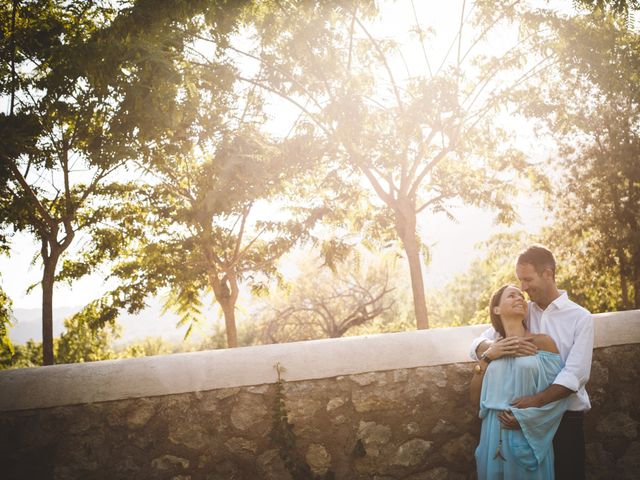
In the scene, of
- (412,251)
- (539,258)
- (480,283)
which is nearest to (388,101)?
(412,251)

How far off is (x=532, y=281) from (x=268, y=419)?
1950 millimetres

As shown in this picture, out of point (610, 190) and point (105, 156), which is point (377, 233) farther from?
point (610, 190)

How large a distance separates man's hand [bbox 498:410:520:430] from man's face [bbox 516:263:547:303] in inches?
29.4

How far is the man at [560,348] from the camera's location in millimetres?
2639

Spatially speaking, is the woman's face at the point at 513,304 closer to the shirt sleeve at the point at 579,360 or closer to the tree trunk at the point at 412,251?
the shirt sleeve at the point at 579,360

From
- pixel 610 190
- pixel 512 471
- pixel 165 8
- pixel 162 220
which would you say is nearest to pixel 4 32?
pixel 162 220

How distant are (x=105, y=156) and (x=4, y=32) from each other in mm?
3431

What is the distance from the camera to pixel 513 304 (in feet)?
9.33

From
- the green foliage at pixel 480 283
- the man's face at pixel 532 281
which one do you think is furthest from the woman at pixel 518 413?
the green foliage at pixel 480 283

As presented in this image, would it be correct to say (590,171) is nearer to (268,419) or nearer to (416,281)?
(416,281)

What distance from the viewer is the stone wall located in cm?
297

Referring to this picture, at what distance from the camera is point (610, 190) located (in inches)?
510

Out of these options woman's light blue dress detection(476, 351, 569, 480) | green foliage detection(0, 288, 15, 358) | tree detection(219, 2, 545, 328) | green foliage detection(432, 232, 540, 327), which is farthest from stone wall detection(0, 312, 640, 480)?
green foliage detection(432, 232, 540, 327)

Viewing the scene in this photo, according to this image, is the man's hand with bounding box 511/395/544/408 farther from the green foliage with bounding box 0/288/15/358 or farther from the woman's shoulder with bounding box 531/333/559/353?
the green foliage with bounding box 0/288/15/358
